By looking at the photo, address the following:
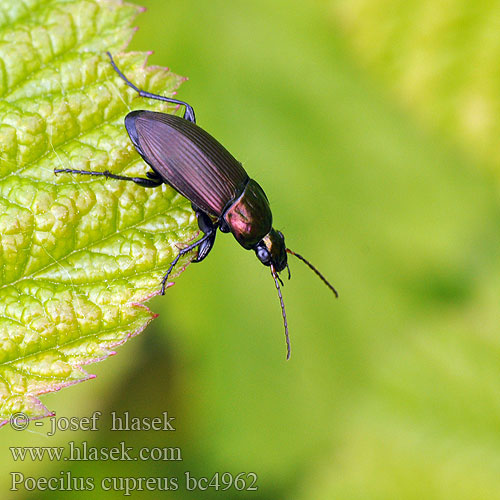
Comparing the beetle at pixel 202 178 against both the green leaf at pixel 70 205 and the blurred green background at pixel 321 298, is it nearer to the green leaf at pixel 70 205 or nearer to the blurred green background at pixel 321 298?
the green leaf at pixel 70 205

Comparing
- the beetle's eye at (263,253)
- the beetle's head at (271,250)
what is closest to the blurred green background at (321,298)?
the beetle's head at (271,250)

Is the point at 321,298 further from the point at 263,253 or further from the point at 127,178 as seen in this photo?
the point at 127,178

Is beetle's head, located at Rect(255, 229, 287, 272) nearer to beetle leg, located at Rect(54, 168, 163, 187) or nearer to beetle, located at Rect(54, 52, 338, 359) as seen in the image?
beetle, located at Rect(54, 52, 338, 359)

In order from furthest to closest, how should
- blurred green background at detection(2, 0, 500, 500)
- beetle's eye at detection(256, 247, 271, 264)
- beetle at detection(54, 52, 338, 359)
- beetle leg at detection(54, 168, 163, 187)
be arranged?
blurred green background at detection(2, 0, 500, 500) → beetle's eye at detection(256, 247, 271, 264) → beetle at detection(54, 52, 338, 359) → beetle leg at detection(54, 168, 163, 187)

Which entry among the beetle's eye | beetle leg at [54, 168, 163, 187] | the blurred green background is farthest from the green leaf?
the blurred green background

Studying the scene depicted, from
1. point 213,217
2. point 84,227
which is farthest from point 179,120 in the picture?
point 84,227
